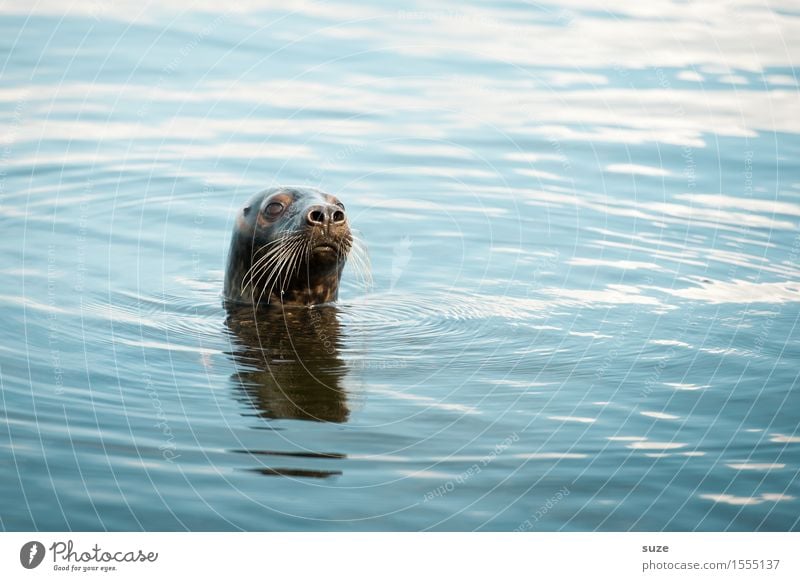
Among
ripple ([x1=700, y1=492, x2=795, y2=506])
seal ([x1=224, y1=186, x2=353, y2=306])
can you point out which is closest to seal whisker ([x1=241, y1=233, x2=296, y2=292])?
seal ([x1=224, y1=186, x2=353, y2=306])

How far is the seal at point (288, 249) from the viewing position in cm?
1060

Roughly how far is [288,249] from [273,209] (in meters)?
0.50

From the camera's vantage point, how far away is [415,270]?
12.2 m

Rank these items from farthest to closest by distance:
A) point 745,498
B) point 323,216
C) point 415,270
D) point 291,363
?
point 415,270 < point 323,216 < point 291,363 < point 745,498

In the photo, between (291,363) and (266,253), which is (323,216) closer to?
(266,253)

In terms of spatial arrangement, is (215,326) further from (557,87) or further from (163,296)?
(557,87)

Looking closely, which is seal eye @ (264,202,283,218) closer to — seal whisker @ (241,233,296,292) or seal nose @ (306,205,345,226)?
seal whisker @ (241,233,296,292)

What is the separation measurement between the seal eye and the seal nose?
0.54 meters

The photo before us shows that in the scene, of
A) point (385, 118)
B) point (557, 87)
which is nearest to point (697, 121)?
point (557, 87)

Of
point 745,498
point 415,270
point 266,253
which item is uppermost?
point 266,253

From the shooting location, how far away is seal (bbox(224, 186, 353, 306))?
10602mm

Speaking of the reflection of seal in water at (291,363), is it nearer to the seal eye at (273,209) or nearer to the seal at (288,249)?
the seal at (288,249)

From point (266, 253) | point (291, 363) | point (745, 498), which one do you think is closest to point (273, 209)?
point (266, 253)

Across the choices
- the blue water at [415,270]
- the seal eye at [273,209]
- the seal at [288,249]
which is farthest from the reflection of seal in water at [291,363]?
the seal eye at [273,209]
